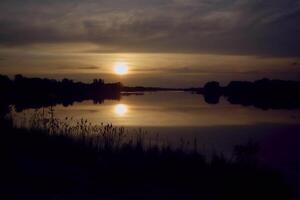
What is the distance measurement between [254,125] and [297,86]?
2757 inches

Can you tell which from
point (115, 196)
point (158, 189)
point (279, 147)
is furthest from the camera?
point (279, 147)

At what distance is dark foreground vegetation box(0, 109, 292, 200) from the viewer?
808 cm

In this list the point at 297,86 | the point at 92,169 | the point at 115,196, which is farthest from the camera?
the point at 297,86

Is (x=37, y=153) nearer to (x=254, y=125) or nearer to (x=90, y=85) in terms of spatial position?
(x=254, y=125)

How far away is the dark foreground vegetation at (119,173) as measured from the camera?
808 centimetres

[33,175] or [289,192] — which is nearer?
[33,175]

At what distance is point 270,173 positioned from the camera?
10.6m

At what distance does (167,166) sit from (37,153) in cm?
304

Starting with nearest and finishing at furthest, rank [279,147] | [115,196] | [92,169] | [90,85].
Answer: [115,196], [92,169], [279,147], [90,85]

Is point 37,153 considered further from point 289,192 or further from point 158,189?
point 289,192

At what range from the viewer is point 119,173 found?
9203mm

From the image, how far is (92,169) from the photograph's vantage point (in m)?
9.57

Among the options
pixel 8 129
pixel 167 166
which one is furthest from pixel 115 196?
pixel 8 129

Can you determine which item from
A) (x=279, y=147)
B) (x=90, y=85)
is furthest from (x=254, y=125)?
(x=90, y=85)
